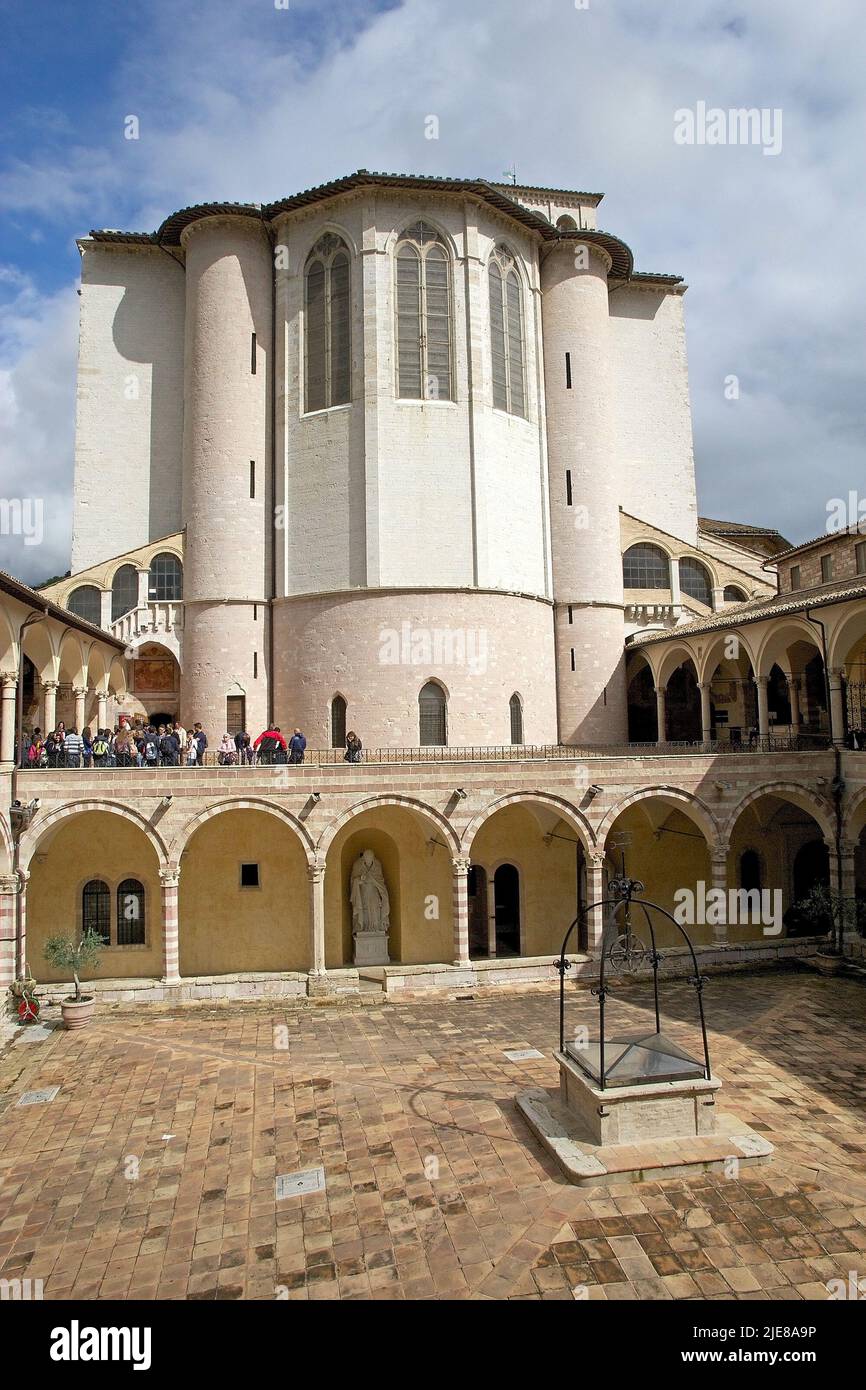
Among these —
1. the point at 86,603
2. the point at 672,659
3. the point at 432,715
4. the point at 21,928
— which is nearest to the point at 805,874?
the point at 672,659

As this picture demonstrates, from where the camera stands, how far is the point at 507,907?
2648cm

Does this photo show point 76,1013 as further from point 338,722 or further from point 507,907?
point 338,722

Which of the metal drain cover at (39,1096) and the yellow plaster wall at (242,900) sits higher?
the yellow plaster wall at (242,900)

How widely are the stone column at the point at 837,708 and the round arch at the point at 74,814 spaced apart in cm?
1810

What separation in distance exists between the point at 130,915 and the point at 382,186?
24920mm

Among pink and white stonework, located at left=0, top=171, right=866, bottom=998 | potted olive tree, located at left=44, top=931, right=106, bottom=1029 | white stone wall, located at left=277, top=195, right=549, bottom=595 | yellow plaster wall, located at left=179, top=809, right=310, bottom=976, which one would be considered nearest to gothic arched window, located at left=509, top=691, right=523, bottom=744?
pink and white stonework, located at left=0, top=171, right=866, bottom=998

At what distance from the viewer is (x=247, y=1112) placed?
14234mm

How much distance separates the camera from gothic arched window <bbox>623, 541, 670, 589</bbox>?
3503 centimetres

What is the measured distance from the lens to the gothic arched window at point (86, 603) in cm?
3294

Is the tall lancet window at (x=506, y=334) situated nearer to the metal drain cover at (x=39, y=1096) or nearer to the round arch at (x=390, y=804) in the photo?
the round arch at (x=390, y=804)

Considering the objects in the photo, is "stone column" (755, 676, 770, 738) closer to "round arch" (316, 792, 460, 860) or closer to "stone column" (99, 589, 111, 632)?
"round arch" (316, 792, 460, 860)

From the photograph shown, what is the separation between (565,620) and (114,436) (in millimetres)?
19333

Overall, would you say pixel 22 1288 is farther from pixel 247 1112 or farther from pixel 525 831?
pixel 525 831

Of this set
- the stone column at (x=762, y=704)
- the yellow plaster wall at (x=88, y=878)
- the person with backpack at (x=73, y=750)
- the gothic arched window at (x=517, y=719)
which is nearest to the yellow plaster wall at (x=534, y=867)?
the gothic arched window at (x=517, y=719)
